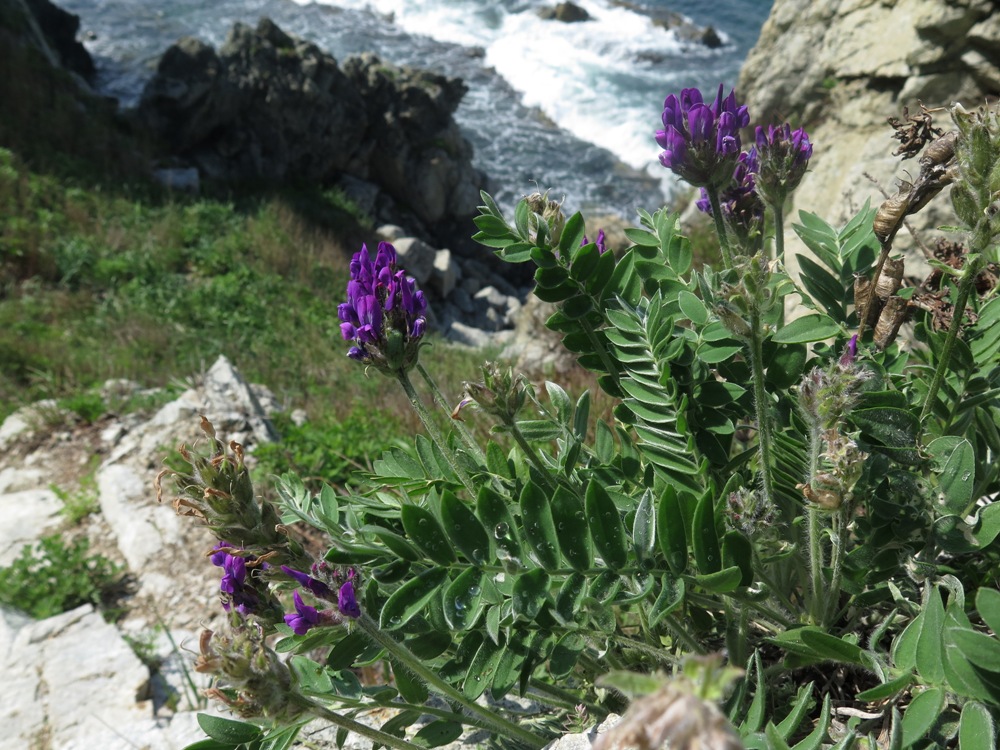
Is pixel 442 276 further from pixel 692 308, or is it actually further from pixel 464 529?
pixel 464 529

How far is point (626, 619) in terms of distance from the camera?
2.00m

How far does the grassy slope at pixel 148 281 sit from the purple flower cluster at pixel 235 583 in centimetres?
231

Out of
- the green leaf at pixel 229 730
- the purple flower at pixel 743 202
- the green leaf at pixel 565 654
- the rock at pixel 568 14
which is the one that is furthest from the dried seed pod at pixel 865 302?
the rock at pixel 568 14

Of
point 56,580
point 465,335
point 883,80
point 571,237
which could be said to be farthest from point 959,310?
point 465,335

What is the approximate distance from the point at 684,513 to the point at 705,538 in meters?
0.17

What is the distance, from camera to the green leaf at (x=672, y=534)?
1.34 meters

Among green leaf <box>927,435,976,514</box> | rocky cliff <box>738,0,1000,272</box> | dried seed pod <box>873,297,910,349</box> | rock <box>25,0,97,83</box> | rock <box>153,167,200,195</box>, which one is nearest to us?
green leaf <box>927,435,976,514</box>

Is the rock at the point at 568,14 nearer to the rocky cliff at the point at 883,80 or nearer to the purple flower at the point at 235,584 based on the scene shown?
the rocky cliff at the point at 883,80

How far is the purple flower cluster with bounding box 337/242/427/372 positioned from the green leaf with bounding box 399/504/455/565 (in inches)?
15.3

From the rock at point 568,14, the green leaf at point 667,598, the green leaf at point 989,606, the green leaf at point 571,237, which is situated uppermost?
the green leaf at point 571,237

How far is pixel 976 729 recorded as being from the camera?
111 cm

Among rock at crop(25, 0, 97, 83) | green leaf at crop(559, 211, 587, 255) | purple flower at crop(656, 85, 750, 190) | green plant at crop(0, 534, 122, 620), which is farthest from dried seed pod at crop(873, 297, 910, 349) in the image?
rock at crop(25, 0, 97, 83)

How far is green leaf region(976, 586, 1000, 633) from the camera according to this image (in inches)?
41.4

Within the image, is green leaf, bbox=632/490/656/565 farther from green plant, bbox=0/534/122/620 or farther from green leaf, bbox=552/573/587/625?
green plant, bbox=0/534/122/620
